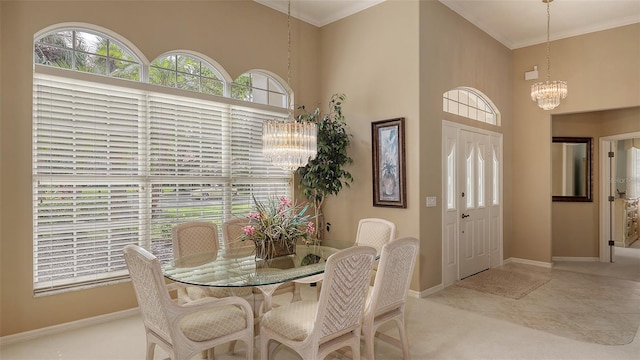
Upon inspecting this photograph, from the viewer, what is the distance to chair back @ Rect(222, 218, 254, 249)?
352cm

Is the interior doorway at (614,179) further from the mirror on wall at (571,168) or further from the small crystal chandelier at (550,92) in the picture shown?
the small crystal chandelier at (550,92)

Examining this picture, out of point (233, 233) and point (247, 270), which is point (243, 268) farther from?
point (233, 233)

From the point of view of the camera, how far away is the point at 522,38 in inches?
230

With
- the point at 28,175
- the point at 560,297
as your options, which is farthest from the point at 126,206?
the point at 560,297

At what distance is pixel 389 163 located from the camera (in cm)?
456

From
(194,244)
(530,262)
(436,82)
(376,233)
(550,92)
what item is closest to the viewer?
(194,244)

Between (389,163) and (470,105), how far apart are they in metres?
1.72

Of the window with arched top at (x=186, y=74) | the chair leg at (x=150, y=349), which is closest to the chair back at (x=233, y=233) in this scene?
the chair leg at (x=150, y=349)

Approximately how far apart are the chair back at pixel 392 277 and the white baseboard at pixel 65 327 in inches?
99.4

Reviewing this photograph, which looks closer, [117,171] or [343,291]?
[343,291]

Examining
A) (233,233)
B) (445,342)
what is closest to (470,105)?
(445,342)

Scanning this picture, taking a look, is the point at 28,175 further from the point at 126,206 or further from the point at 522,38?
the point at 522,38

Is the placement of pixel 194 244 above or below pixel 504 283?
above

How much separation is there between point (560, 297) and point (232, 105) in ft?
14.6
